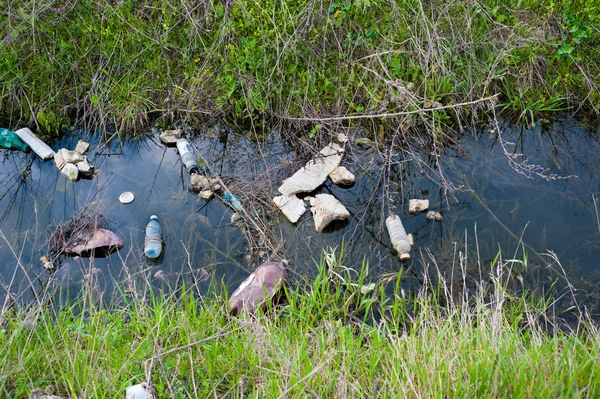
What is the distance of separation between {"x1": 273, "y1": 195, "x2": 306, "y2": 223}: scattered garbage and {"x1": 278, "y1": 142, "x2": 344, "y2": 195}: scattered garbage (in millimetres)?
53

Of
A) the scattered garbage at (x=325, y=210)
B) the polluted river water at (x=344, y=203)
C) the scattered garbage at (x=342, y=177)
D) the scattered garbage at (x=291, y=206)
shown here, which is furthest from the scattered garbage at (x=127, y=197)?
the scattered garbage at (x=342, y=177)

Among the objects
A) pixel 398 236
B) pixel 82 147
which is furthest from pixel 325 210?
pixel 82 147

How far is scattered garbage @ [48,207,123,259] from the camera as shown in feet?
9.89

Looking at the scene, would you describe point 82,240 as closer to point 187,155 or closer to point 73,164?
point 73,164

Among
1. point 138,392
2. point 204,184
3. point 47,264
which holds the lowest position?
point 47,264

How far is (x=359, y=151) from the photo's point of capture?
3.72 metres

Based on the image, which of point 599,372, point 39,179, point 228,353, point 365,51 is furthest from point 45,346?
point 365,51

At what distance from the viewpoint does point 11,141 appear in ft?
12.3

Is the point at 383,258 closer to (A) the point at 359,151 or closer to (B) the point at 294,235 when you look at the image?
(B) the point at 294,235

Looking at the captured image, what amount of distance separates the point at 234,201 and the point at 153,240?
21.9 inches

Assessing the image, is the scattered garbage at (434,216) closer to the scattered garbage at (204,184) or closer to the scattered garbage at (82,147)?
the scattered garbage at (204,184)

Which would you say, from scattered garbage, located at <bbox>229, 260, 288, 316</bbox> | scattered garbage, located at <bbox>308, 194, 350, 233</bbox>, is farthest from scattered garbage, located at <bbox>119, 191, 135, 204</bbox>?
scattered garbage, located at <bbox>308, 194, 350, 233</bbox>

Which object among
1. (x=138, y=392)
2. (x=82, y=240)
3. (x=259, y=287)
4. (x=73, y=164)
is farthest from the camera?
(x=73, y=164)

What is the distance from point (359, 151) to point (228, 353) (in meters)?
1.98
